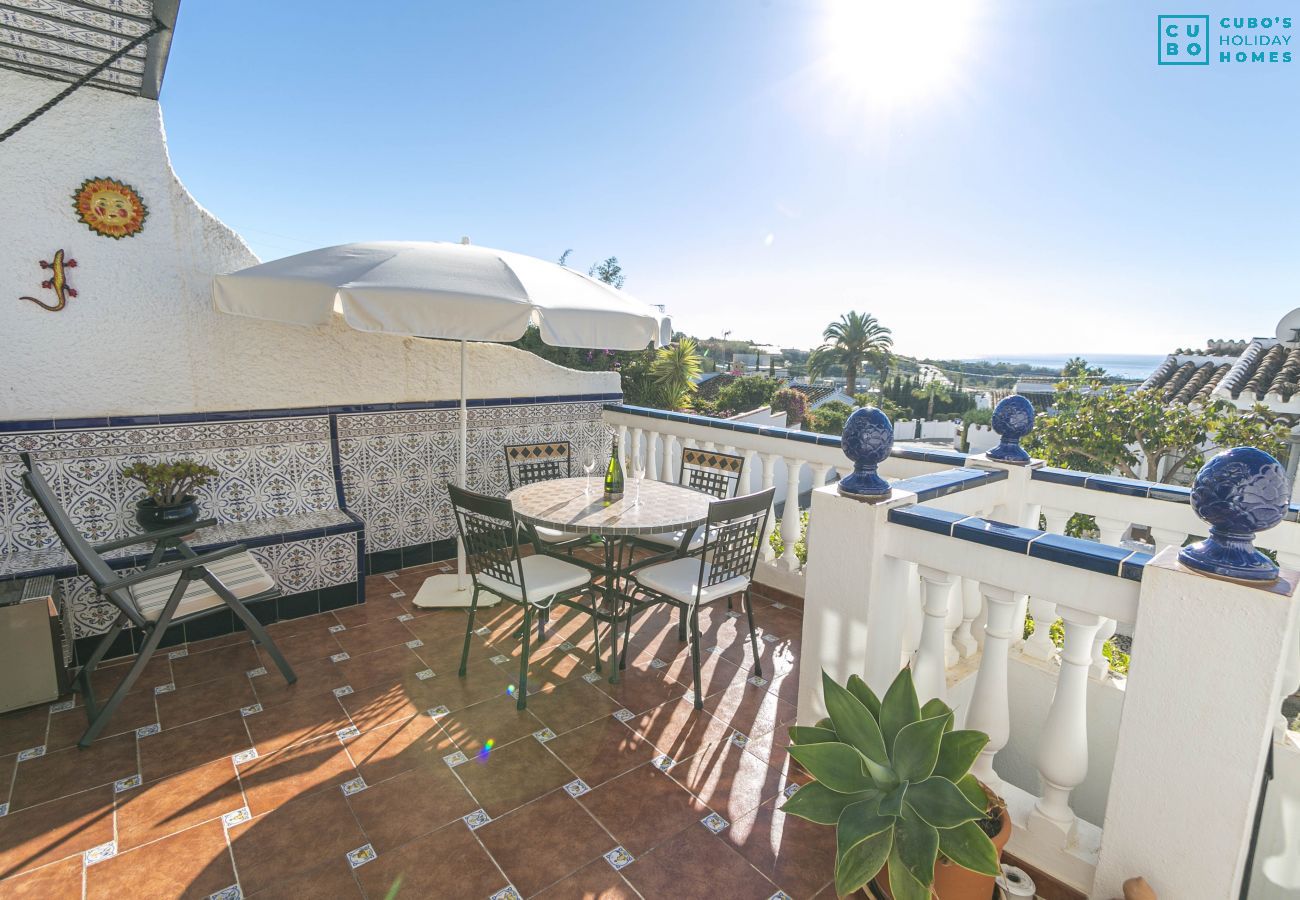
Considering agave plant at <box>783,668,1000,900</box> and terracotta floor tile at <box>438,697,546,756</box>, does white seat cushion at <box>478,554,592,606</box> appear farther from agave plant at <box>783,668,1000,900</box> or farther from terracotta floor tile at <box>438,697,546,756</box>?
agave plant at <box>783,668,1000,900</box>

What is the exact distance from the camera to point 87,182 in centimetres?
342

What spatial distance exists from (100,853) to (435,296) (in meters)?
2.44

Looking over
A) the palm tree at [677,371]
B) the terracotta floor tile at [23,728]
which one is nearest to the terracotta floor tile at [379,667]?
the terracotta floor tile at [23,728]

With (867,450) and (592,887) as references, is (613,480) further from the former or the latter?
(592,887)

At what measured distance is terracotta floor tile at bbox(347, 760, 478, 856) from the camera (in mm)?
2115

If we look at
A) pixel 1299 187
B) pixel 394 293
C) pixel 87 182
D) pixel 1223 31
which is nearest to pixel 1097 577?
pixel 394 293

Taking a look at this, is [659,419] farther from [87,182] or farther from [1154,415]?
[1154,415]

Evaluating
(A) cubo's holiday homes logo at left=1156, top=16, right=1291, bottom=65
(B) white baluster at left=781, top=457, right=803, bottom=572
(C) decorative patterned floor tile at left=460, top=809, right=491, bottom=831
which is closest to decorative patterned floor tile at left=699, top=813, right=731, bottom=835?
(C) decorative patterned floor tile at left=460, top=809, right=491, bottom=831

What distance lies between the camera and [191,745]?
2.57 metres

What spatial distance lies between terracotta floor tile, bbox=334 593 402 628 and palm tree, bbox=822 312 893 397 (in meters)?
34.1

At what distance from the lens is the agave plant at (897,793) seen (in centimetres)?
138

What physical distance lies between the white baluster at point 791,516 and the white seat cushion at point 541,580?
1.61 metres

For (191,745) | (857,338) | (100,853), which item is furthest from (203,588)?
(857,338)

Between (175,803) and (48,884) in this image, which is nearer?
(48,884)
